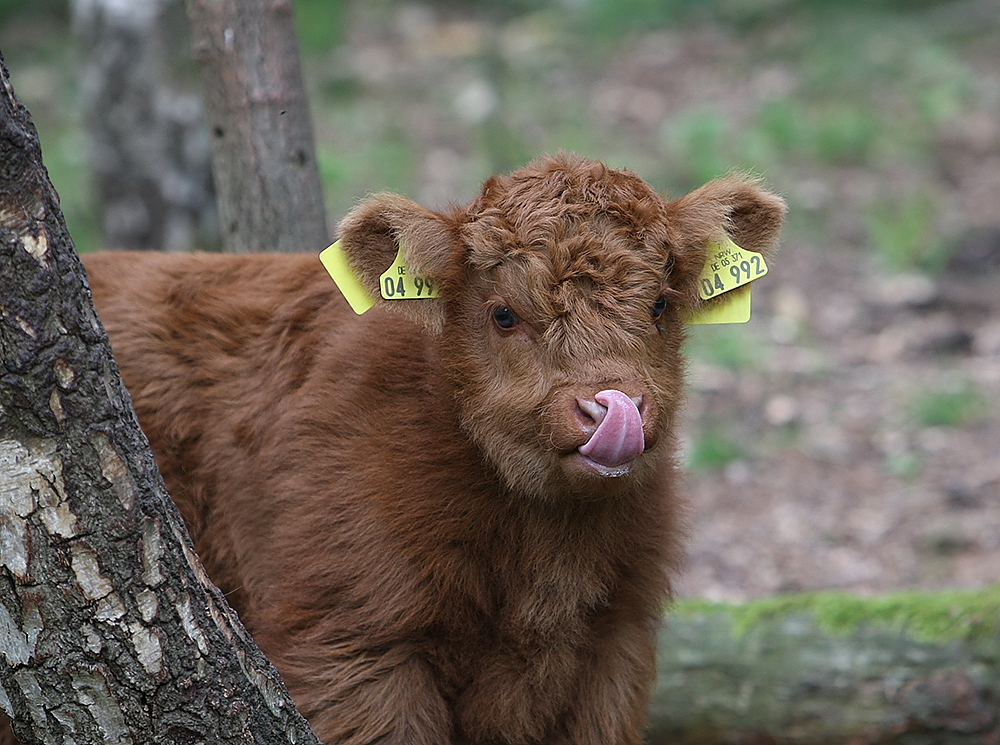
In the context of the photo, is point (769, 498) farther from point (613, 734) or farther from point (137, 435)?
point (137, 435)

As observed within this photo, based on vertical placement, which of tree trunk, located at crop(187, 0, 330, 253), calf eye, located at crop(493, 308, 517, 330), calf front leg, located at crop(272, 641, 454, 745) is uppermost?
tree trunk, located at crop(187, 0, 330, 253)

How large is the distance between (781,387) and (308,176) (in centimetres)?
455

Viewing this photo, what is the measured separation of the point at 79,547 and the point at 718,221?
2314 mm

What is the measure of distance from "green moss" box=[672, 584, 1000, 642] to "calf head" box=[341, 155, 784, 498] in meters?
1.81

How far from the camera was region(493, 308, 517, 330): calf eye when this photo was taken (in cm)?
363

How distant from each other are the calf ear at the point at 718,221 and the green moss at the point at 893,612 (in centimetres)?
188

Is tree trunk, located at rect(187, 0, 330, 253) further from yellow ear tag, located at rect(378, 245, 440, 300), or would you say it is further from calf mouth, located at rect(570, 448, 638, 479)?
calf mouth, located at rect(570, 448, 638, 479)

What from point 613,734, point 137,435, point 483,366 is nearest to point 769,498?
point 613,734

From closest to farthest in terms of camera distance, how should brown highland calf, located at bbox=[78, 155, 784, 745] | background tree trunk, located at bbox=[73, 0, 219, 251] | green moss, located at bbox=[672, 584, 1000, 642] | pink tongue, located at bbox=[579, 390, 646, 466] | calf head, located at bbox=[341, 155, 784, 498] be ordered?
pink tongue, located at bbox=[579, 390, 646, 466] → calf head, located at bbox=[341, 155, 784, 498] → brown highland calf, located at bbox=[78, 155, 784, 745] → green moss, located at bbox=[672, 584, 1000, 642] → background tree trunk, located at bbox=[73, 0, 219, 251]

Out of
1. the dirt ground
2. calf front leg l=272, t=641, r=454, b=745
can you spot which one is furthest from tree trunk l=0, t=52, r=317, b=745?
the dirt ground

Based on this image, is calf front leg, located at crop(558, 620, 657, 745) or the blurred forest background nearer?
calf front leg, located at crop(558, 620, 657, 745)

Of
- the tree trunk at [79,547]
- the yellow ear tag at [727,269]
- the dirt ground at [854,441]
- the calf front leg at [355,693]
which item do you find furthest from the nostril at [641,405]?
the dirt ground at [854,441]

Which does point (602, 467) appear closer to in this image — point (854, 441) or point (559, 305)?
point (559, 305)

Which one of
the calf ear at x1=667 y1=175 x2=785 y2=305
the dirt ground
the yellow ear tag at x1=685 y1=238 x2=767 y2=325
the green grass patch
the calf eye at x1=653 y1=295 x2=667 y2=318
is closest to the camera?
the calf eye at x1=653 y1=295 x2=667 y2=318
